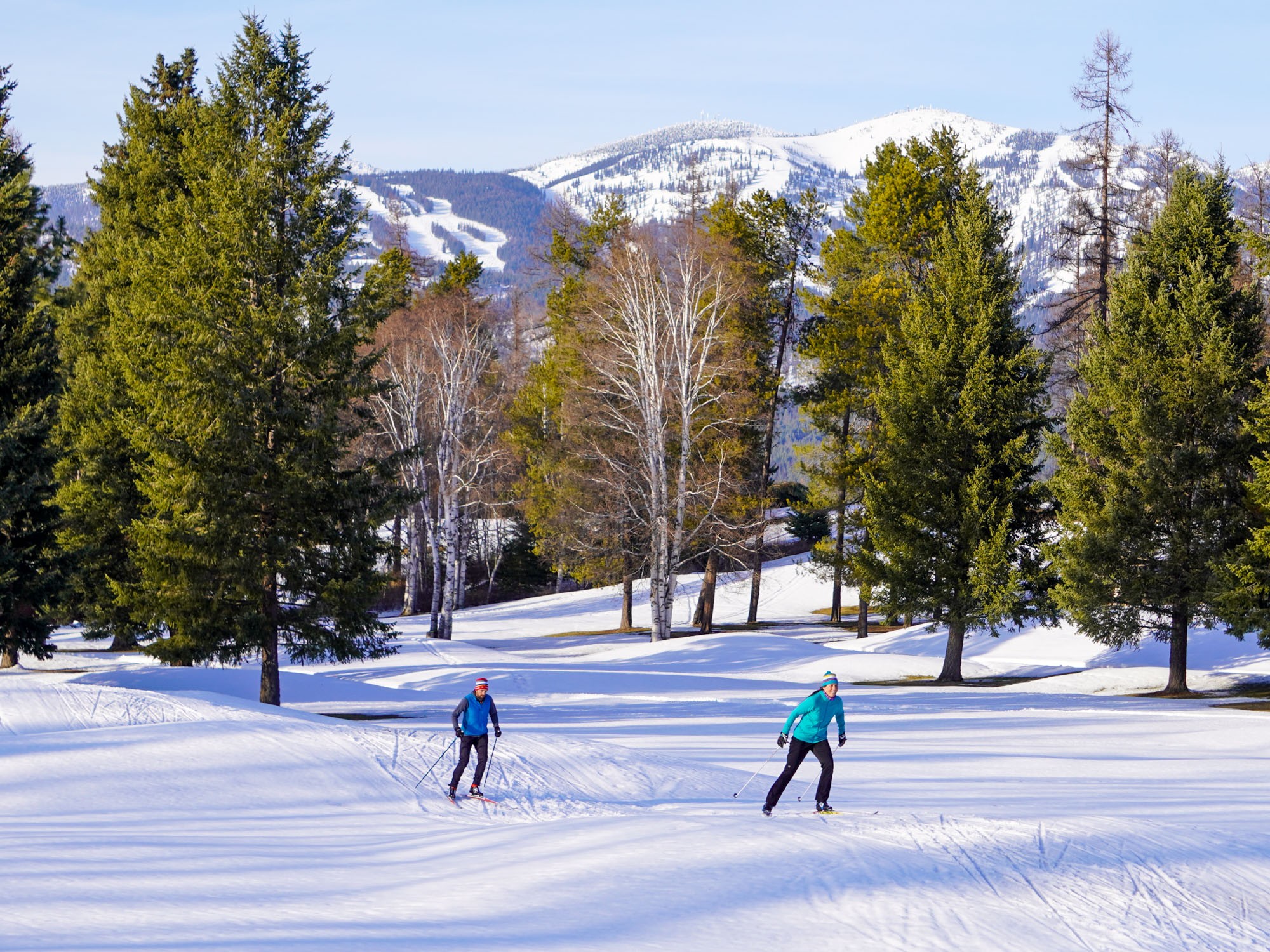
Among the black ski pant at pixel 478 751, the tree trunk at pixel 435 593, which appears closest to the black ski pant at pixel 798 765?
the black ski pant at pixel 478 751

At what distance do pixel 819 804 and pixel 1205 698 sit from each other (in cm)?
1660

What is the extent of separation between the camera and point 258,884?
29.6 ft

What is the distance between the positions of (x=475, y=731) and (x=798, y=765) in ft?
13.1

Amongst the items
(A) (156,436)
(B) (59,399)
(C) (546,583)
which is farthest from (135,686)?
(C) (546,583)

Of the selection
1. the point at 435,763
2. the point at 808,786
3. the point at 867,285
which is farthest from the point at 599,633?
the point at 808,786

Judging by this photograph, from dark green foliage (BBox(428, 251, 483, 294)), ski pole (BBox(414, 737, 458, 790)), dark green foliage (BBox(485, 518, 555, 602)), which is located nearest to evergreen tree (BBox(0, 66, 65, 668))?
ski pole (BBox(414, 737, 458, 790))

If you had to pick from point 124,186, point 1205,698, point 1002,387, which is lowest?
point 1205,698

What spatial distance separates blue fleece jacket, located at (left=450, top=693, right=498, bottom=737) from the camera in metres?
13.8

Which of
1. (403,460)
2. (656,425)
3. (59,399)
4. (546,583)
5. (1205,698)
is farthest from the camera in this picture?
(546,583)

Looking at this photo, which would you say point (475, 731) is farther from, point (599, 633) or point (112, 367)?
point (599, 633)

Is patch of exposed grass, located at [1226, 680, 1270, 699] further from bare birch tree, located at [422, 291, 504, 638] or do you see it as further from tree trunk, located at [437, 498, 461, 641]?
bare birch tree, located at [422, 291, 504, 638]

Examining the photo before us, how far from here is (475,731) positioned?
544 inches

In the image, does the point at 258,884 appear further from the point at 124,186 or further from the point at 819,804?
the point at 124,186

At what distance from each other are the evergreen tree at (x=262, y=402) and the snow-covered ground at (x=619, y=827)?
2.33 m
